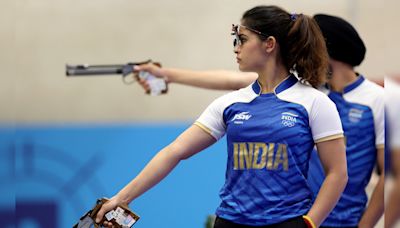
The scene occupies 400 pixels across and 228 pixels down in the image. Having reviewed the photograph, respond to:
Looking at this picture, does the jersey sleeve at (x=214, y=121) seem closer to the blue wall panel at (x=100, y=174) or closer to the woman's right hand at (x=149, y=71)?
the woman's right hand at (x=149, y=71)

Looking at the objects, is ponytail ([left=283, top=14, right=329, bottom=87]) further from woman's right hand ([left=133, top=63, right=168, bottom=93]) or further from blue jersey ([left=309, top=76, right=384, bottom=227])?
woman's right hand ([left=133, top=63, right=168, bottom=93])

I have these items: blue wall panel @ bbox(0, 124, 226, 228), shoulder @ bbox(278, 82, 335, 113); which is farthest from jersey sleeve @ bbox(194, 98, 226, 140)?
blue wall panel @ bbox(0, 124, 226, 228)

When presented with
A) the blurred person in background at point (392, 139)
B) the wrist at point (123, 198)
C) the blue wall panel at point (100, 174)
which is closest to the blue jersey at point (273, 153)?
the wrist at point (123, 198)

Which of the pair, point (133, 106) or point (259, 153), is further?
point (133, 106)

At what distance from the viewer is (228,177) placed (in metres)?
2.25

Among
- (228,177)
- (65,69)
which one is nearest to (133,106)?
(65,69)

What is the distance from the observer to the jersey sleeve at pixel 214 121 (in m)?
2.33

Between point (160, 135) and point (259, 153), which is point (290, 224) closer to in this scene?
point (259, 153)

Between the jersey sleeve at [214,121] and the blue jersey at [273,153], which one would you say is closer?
the blue jersey at [273,153]

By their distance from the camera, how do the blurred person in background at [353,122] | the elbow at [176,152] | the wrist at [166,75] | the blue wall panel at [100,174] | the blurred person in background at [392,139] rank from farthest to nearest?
1. the blue wall panel at [100,174]
2. the wrist at [166,75]
3. the blurred person in background at [353,122]
4. the elbow at [176,152]
5. the blurred person in background at [392,139]

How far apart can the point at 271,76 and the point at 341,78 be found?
0.84 metres

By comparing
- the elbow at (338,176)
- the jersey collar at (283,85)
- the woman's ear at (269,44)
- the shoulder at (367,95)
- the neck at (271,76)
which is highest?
the woman's ear at (269,44)

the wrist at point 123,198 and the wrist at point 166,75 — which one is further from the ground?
the wrist at point 166,75

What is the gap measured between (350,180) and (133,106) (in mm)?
2078
